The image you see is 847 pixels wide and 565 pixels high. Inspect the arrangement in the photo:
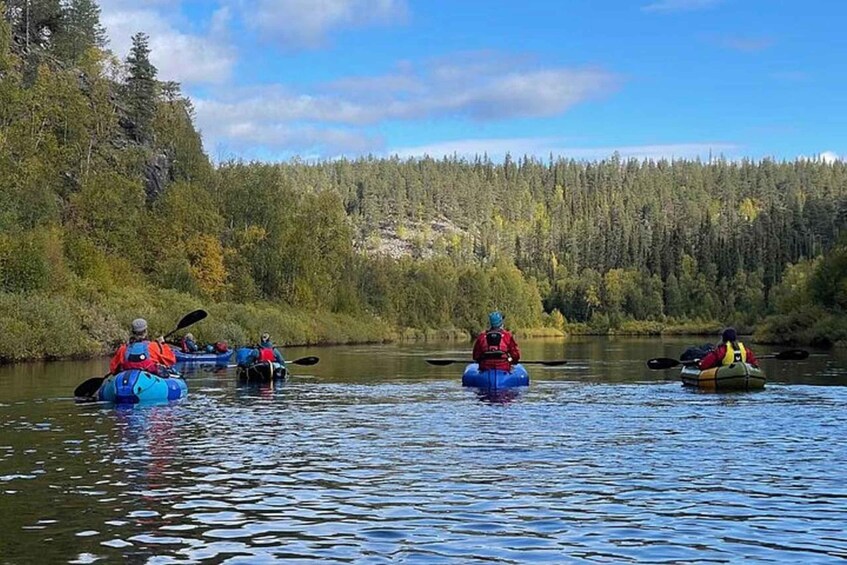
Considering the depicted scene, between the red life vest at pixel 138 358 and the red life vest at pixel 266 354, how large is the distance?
891cm

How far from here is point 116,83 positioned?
9788 cm

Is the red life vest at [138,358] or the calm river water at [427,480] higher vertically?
the red life vest at [138,358]

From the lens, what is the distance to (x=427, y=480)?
1525cm

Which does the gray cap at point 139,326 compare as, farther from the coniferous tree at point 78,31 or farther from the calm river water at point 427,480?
the coniferous tree at point 78,31

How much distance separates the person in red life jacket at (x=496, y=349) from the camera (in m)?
31.8

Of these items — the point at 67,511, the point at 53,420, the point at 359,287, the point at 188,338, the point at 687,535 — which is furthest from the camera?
the point at 359,287

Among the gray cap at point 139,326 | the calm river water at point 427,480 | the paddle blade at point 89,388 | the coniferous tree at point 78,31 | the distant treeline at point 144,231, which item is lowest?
the calm river water at point 427,480

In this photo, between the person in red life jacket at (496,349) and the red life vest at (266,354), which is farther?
the red life vest at (266,354)

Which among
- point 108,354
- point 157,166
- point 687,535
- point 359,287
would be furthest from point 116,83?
point 687,535

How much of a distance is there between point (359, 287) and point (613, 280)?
86999 mm

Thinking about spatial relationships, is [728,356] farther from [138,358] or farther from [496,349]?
[138,358]

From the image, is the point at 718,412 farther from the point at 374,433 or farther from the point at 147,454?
the point at 147,454

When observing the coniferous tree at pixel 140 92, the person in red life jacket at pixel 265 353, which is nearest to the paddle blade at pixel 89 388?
the person in red life jacket at pixel 265 353

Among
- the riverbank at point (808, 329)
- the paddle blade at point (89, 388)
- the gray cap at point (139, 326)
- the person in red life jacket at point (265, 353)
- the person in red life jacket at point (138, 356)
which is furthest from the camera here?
the riverbank at point (808, 329)
